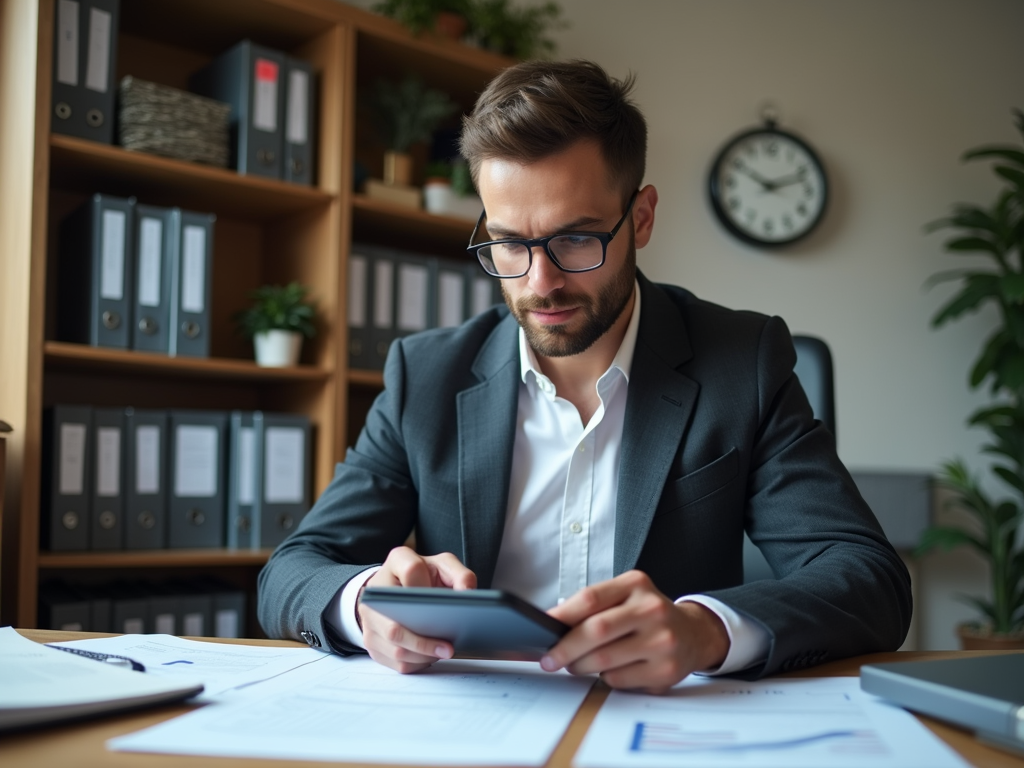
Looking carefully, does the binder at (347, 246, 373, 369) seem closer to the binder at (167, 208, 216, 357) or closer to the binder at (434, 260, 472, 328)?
the binder at (434, 260, 472, 328)

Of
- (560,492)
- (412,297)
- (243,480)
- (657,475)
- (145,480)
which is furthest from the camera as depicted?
(412,297)

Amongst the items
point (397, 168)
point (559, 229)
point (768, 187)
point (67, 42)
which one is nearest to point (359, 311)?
point (397, 168)

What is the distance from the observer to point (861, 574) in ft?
3.46

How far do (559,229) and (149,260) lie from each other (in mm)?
1281

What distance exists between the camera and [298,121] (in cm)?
243

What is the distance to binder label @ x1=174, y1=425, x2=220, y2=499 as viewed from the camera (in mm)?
2232

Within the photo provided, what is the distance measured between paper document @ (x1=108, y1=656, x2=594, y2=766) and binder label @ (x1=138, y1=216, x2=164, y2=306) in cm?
152

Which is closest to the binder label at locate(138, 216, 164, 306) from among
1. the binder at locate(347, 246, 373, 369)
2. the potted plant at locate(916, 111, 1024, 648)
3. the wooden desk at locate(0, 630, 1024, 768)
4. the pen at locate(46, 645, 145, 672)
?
the binder at locate(347, 246, 373, 369)

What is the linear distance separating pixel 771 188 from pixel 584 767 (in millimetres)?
3129

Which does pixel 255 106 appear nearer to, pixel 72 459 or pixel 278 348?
pixel 278 348

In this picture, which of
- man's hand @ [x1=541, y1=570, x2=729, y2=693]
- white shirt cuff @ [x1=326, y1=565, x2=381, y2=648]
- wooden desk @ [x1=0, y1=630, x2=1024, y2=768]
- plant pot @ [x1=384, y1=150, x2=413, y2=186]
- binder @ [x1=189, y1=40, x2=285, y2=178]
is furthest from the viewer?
plant pot @ [x1=384, y1=150, x2=413, y2=186]

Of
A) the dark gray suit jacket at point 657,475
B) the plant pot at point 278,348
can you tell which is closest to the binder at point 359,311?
the plant pot at point 278,348

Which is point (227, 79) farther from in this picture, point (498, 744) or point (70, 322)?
point (498, 744)

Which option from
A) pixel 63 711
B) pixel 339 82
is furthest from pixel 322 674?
pixel 339 82
